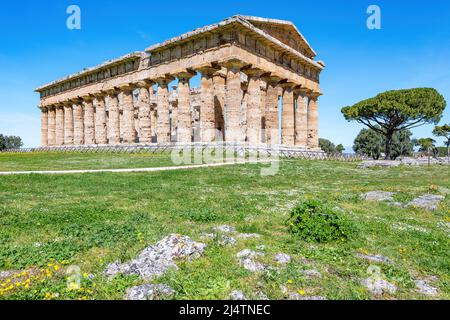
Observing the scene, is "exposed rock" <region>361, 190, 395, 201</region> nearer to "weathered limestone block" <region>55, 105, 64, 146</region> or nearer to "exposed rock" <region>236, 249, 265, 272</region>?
"exposed rock" <region>236, 249, 265, 272</region>

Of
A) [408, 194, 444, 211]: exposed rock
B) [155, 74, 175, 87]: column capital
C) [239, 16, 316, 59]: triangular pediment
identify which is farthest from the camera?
[155, 74, 175, 87]: column capital

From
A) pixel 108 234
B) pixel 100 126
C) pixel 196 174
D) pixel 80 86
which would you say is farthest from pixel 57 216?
pixel 80 86

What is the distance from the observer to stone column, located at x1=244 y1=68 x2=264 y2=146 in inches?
1348

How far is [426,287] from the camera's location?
516cm

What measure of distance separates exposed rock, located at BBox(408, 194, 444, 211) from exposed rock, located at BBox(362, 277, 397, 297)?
7.26m

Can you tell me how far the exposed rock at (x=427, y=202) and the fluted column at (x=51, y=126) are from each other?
6495 cm

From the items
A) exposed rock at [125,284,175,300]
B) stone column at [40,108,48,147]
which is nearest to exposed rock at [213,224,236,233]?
exposed rock at [125,284,175,300]

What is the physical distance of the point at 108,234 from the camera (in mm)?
7527

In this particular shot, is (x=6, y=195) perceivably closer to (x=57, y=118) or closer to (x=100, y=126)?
(x=100, y=126)

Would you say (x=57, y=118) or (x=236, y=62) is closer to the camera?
(x=236, y=62)

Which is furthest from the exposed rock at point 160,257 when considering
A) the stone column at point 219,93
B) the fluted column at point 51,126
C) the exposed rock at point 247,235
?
the fluted column at point 51,126

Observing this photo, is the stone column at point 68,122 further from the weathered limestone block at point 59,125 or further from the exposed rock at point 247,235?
the exposed rock at point 247,235

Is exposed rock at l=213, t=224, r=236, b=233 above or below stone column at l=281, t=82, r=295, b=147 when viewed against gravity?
below
